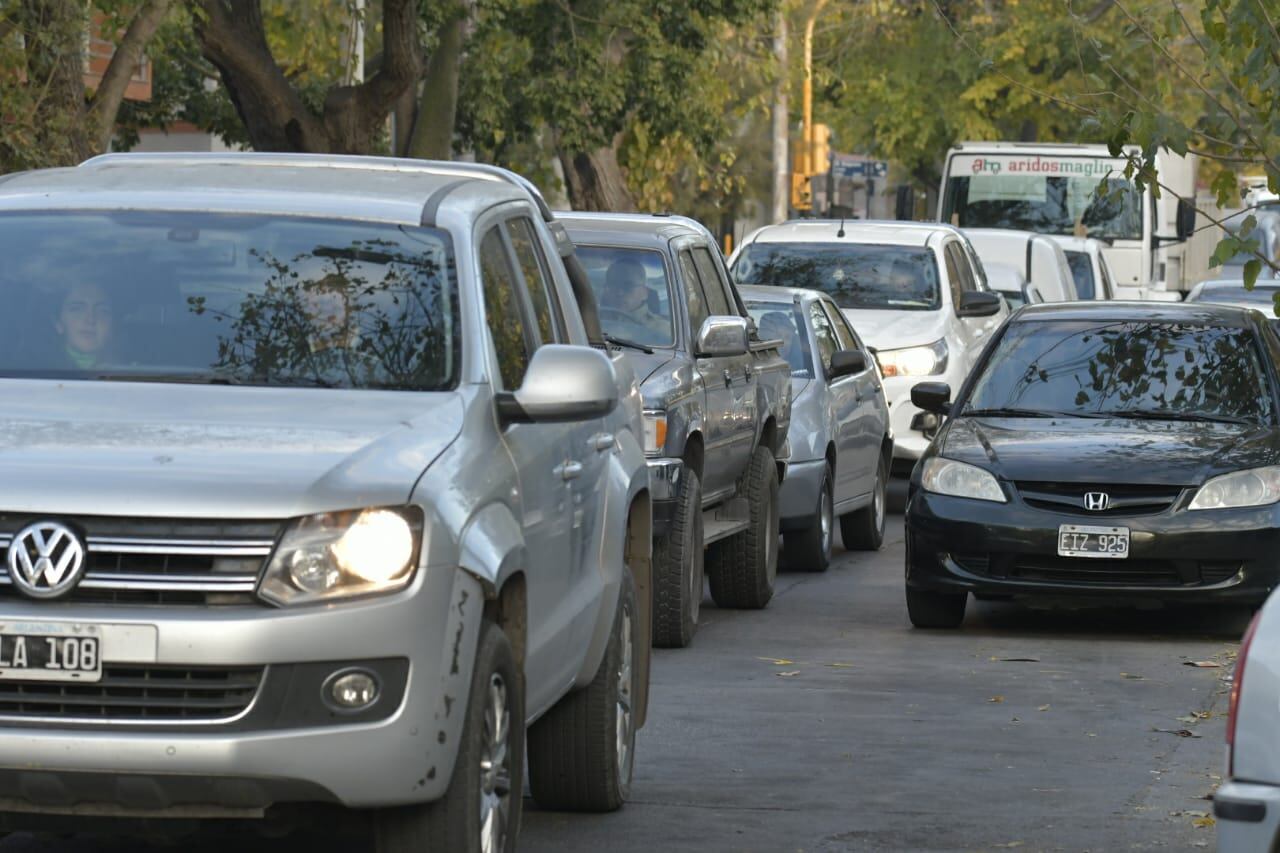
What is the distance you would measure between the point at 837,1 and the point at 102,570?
4915cm

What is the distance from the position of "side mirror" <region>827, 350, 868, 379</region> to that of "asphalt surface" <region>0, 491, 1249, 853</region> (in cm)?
221

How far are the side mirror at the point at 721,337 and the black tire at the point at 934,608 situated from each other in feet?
5.77

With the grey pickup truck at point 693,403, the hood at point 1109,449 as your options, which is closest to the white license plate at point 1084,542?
the hood at point 1109,449

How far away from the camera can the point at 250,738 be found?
524cm

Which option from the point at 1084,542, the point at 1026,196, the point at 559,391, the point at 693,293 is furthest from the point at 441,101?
the point at 559,391

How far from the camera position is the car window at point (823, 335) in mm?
15891

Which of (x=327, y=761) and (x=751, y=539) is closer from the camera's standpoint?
(x=327, y=761)

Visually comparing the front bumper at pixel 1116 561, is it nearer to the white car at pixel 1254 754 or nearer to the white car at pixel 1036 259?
the white car at pixel 1254 754

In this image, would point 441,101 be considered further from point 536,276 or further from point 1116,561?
point 536,276

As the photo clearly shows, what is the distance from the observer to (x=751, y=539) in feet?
43.5

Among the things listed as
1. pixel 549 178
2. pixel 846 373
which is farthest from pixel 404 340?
pixel 549 178

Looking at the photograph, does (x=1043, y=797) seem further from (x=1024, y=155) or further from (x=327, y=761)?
(x=1024, y=155)

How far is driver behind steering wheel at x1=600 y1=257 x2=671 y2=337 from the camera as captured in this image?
12266 millimetres

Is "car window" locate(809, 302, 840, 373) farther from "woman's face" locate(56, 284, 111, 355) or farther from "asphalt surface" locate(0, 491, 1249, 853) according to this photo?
"woman's face" locate(56, 284, 111, 355)
